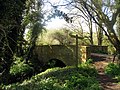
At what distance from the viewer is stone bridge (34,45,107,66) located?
1942 cm

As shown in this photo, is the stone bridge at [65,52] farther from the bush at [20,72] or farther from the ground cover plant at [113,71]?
the ground cover plant at [113,71]

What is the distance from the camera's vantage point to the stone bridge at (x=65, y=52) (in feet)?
63.7

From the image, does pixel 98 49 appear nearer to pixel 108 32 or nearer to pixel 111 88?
pixel 108 32

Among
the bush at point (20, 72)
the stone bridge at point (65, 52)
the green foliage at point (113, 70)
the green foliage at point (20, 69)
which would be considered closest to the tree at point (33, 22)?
the stone bridge at point (65, 52)

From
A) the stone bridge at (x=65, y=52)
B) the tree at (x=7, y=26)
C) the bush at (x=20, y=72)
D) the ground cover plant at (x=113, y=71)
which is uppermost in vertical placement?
the tree at (x=7, y=26)

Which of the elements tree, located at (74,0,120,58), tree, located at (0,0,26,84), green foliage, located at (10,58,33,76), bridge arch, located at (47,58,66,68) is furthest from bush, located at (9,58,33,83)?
tree, located at (74,0,120,58)

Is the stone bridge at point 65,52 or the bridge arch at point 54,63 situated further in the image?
the bridge arch at point 54,63

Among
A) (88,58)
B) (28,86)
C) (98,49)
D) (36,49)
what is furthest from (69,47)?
(28,86)

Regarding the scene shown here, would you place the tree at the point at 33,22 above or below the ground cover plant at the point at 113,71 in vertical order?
above

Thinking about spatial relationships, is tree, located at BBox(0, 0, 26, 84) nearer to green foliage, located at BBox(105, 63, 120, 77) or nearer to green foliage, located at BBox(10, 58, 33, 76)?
green foliage, located at BBox(10, 58, 33, 76)

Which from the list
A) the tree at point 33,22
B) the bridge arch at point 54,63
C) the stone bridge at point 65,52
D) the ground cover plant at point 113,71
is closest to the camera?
the ground cover plant at point 113,71

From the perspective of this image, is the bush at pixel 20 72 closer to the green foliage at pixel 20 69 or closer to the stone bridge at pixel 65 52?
the green foliage at pixel 20 69

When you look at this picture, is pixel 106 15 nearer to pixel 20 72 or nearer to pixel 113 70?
pixel 113 70

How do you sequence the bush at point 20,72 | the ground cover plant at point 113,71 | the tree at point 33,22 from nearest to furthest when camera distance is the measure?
the ground cover plant at point 113,71
the tree at point 33,22
the bush at point 20,72
